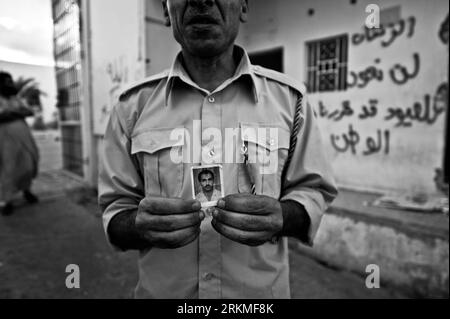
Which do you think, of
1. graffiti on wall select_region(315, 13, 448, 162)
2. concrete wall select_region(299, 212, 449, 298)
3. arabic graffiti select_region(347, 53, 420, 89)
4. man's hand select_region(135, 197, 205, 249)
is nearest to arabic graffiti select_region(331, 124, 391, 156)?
graffiti on wall select_region(315, 13, 448, 162)

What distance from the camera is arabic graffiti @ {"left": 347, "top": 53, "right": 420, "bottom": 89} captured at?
342cm

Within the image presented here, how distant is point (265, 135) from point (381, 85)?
10.4ft

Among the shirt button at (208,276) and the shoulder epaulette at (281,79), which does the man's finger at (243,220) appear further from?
the shoulder epaulette at (281,79)

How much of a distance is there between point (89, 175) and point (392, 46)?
16.9 feet

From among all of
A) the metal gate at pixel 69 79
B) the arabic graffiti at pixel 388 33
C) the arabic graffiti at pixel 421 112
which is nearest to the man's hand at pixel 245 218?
the arabic graffiti at pixel 421 112

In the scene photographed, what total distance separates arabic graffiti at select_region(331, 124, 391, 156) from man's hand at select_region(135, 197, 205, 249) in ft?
11.2

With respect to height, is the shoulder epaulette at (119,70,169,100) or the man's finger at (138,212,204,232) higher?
the shoulder epaulette at (119,70,169,100)

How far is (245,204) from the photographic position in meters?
0.91

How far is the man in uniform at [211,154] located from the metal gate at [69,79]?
530 cm

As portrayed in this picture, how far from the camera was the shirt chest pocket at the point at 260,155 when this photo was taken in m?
1.12

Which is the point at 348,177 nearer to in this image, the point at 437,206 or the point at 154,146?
the point at 437,206

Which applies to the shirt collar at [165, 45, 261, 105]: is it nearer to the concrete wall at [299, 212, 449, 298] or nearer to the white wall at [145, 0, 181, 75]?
the concrete wall at [299, 212, 449, 298]

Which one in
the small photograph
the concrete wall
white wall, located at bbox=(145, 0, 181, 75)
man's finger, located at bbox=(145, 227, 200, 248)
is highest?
white wall, located at bbox=(145, 0, 181, 75)
